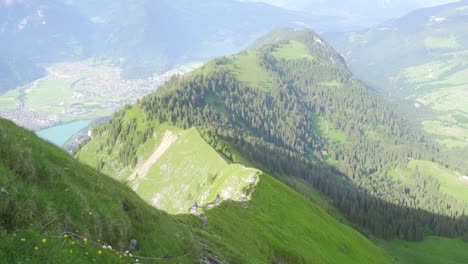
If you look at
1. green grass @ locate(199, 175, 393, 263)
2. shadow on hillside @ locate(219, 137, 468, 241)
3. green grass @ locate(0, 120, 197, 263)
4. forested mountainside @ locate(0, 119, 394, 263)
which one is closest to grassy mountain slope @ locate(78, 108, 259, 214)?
green grass @ locate(199, 175, 393, 263)

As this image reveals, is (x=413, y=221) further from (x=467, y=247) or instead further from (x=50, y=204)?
(x=50, y=204)

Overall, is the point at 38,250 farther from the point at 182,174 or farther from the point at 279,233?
the point at 182,174

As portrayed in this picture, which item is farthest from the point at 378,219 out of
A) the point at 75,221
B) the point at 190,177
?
the point at 75,221

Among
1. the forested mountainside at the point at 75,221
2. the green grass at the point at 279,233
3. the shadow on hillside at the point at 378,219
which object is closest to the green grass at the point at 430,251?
the shadow on hillside at the point at 378,219

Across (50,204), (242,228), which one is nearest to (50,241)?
(50,204)

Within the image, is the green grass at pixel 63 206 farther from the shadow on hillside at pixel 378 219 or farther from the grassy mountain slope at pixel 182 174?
the shadow on hillside at pixel 378 219

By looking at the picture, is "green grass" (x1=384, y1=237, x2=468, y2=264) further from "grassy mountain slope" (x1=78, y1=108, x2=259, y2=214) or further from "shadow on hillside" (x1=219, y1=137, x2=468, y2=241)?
"grassy mountain slope" (x1=78, y1=108, x2=259, y2=214)
